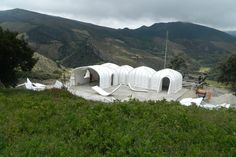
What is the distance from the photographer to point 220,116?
10.2 m

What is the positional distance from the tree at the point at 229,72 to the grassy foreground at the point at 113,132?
165ft

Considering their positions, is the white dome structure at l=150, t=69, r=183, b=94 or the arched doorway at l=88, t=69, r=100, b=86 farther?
the arched doorway at l=88, t=69, r=100, b=86

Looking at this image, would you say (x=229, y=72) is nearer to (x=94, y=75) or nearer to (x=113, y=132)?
(x=94, y=75)

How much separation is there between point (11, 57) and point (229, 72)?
124 ft

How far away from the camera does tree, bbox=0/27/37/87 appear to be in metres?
35.7

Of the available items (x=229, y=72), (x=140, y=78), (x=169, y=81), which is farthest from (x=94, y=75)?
(x=229, y=72)

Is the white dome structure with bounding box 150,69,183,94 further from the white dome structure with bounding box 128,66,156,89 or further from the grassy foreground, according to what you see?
the grassy foreground

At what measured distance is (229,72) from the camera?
5931 centimetres

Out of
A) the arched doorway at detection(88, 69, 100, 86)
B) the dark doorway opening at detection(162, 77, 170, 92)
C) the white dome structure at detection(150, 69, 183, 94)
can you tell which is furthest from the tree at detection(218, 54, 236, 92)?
the arched doorway at detection(88, 69, 100, 86)

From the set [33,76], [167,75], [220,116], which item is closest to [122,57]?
[33,76]

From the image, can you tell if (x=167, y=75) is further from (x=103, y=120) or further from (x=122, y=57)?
(x=122, y=57)

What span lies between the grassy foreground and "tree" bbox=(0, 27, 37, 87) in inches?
1054

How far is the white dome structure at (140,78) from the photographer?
46.8 m

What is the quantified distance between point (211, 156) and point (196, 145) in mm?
591
